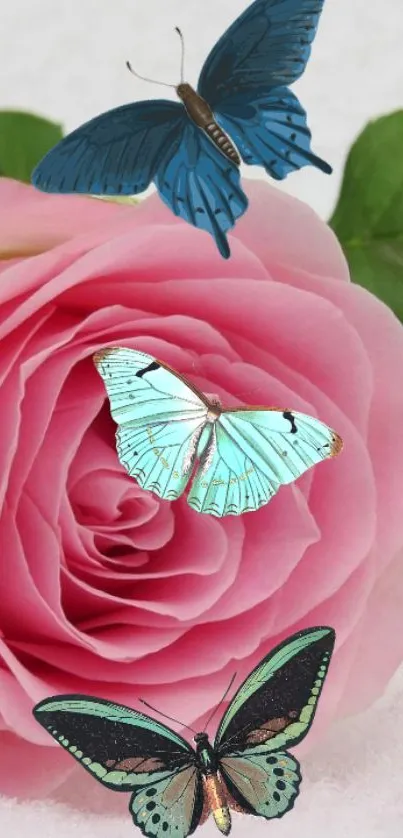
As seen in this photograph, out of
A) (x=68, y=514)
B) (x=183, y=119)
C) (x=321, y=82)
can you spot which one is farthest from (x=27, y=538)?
(x=321, y=82)

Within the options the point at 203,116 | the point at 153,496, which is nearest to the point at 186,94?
the point at 203,116

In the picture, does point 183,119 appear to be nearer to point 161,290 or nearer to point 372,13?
point 161,290

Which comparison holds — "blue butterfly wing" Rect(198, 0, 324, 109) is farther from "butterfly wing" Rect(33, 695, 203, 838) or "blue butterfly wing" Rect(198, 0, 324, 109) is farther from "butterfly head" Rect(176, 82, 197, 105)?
"butterfly wing" Rect(33, 695, 203, 838)

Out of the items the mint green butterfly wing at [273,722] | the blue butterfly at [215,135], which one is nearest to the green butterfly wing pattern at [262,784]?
the mint green butterfly wing at [273,722]

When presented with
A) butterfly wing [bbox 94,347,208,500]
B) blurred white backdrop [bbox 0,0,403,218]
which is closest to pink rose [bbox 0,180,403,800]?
butterfly wing [bbox 94,347,208,500]

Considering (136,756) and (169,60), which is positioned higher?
(169,60)

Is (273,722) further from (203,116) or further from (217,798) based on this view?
(203,116)
